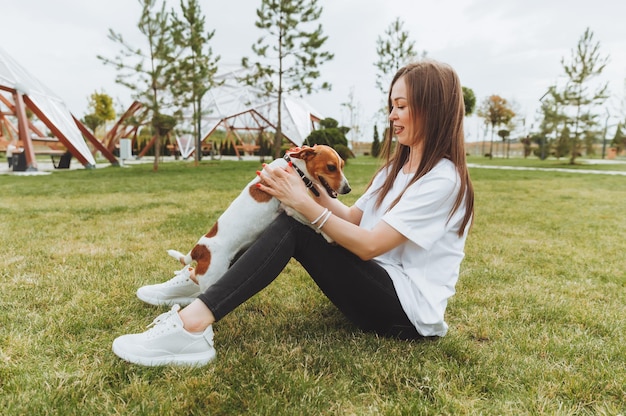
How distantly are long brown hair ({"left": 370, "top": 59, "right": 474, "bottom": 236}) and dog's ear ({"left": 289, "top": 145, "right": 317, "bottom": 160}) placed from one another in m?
0.63

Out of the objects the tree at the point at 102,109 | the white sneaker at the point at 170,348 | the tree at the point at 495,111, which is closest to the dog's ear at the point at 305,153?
the white sneaker at the point at 170,348

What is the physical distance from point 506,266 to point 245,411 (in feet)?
9.20

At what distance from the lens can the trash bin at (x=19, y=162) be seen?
13.3m

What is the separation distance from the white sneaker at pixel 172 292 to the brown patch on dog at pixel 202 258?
347 millimetres

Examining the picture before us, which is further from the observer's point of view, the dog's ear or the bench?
the bench

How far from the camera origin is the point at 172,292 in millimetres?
2387

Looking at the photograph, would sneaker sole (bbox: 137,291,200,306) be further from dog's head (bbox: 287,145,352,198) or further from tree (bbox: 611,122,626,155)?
tree (bbox: 611,122,626,155)

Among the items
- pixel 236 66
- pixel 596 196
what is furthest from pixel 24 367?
pixel 236 66

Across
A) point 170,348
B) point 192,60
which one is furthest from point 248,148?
point 170,348

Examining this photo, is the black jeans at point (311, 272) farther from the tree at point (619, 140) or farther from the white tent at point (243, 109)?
the tree at point (619, 140)

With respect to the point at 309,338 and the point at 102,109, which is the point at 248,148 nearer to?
the point at 102,109

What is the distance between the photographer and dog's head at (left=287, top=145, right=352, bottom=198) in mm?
2248

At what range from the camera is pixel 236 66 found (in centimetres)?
2909

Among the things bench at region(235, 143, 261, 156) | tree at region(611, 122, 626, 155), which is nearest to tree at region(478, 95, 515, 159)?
tree at region(611, 122, 626, 155)
